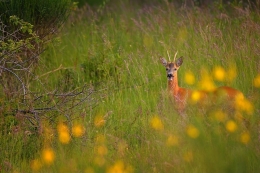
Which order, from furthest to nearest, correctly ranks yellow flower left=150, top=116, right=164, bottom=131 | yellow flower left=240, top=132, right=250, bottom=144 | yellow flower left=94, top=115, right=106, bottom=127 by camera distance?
yellow flower left=94, top=115, right=106, bottom=127, yellow flower left=150, top=116, right=164, bottom=131, yellow flower left=240, top=132, right=250, bottom=144

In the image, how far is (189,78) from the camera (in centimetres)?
836

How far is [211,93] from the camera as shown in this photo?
680cm

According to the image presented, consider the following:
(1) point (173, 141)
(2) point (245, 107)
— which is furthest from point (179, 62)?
(1) point (173, 141)

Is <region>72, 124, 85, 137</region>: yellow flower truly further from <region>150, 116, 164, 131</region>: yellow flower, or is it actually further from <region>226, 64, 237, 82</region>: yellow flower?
<region>226, 64, 237, 82</region>: yellow flower

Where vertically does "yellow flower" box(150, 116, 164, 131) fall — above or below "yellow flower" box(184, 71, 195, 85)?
below

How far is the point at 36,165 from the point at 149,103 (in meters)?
2.21

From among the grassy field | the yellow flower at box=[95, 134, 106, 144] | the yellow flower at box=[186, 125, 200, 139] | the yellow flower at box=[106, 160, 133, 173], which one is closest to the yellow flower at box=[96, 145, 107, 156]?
the grassy field

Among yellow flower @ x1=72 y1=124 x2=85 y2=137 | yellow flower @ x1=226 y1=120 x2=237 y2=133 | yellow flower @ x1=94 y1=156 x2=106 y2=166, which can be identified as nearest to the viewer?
yellow flower @ x1=226 y1=120 x2=237 y2=133

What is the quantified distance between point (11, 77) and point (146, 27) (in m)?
3.26

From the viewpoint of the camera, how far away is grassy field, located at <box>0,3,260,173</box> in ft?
18.2

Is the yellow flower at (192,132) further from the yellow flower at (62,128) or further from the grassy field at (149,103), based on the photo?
the yellow flower at (62,128)

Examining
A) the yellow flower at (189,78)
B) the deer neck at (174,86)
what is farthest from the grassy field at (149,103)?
the deer neck at (174,86)

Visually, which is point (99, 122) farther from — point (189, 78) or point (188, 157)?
point (189, 78)

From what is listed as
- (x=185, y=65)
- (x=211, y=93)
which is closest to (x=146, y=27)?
(x=185, y=65)
